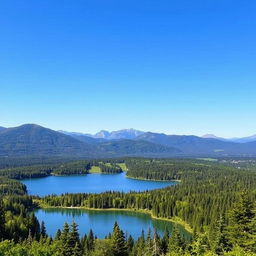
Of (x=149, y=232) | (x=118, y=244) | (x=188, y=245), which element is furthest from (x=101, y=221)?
(x=188, y=245)

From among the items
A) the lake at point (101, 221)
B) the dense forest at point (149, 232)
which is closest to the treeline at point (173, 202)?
the dense forest at point (149, 232)

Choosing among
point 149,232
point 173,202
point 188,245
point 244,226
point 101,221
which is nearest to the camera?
point 244,226

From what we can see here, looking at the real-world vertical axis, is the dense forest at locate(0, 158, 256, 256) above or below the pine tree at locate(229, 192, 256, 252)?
below

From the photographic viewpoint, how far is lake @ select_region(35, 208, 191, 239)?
10547 cm

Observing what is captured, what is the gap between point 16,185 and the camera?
620 feet

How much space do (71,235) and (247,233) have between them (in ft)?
83.5

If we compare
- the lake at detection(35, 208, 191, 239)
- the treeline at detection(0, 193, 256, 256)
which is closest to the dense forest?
the treeline at detection(0, 193, 256, 256)

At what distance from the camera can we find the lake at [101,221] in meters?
105

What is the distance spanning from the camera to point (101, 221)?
4710 inches

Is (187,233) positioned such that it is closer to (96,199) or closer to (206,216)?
(206,216)

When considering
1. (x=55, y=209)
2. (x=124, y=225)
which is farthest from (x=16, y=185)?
(x=124, y=225)

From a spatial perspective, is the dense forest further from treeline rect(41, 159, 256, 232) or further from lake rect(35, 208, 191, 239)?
lake rect(35, 208, 191, 239)

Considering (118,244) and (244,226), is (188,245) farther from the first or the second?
(244,226)

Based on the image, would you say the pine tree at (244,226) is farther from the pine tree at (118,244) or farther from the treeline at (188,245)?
the pine tree at (118,244)
